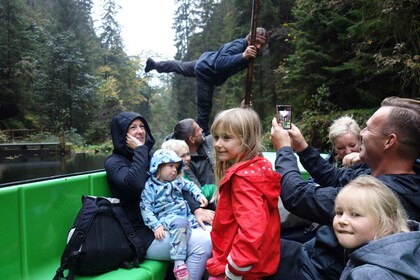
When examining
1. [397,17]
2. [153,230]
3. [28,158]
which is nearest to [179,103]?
[28,158]

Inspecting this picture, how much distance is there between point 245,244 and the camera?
67.6 inches

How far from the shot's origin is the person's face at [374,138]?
1.71 metres

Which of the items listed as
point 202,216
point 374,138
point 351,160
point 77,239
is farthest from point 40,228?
point 351,160

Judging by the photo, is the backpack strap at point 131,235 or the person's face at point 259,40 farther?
the person's face at point 259,40

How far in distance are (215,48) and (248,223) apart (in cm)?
3214

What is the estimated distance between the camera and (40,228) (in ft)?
7.84

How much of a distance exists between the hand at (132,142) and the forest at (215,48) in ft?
26.9

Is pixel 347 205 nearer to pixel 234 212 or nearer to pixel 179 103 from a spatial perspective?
pixel 234 212

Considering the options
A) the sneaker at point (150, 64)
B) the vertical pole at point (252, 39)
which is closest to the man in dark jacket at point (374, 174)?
the vertical pole at point (252, 39)

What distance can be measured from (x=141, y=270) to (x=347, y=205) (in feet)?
4.95

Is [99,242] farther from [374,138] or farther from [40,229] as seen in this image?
[374,138]

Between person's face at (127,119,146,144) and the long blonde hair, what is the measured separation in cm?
115

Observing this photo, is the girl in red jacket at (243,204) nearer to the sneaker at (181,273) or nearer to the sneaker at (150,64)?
the sneaker at (181,273)

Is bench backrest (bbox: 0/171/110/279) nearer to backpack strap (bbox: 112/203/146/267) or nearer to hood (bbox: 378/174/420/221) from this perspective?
backpack strap (bbox: 112/203/146/267)
